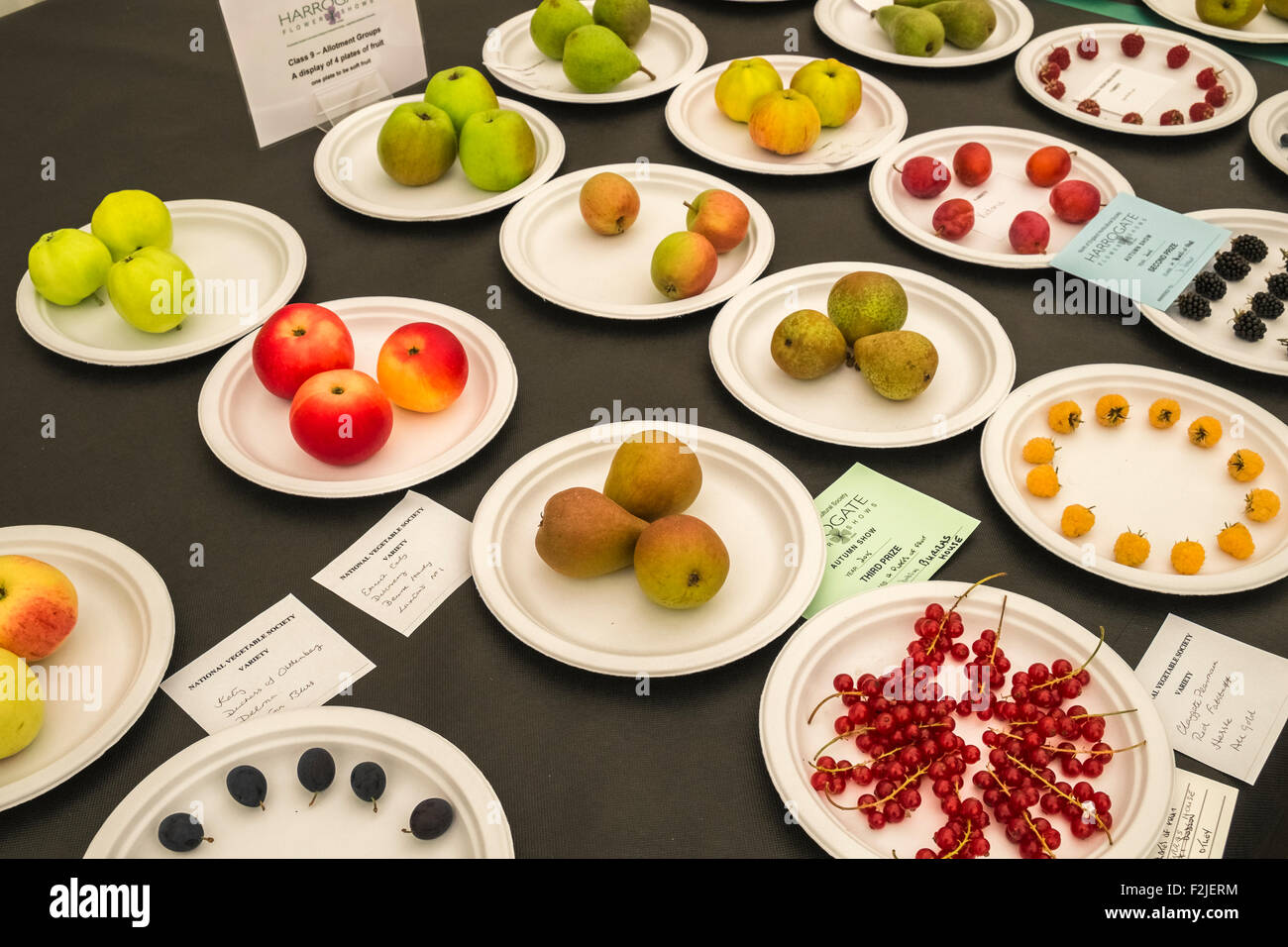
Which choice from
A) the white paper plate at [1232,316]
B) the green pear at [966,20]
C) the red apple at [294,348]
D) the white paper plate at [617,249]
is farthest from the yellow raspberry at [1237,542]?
the green pear at [966,20]

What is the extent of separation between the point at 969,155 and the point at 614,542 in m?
1.06

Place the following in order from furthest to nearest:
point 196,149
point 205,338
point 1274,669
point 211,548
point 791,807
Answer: point 196,149, point 205,338, point 211,548, point 1274,669, point 791,807

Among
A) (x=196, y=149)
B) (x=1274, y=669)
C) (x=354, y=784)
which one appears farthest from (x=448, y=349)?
(x=1274, y=669)

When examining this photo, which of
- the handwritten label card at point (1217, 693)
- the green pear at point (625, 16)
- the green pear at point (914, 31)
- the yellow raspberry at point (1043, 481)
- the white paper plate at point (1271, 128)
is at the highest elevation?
the green pear at point (625, 16)

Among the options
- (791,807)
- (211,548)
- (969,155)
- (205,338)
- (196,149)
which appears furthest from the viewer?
(196,149)

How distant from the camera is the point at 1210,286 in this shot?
1.45 m

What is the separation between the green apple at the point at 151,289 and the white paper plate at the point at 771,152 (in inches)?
35.9

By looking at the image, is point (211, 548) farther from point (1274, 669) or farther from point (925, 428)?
point (1274, 669)

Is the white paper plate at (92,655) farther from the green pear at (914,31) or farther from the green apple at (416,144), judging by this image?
the green pear at (914,31)

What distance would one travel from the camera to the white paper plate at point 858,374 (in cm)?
128

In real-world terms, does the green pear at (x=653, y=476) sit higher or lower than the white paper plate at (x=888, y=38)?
lower

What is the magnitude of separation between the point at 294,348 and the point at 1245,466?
4.13ft

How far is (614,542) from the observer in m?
1.10

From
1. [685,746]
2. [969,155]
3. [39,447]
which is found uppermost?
[969,155]
